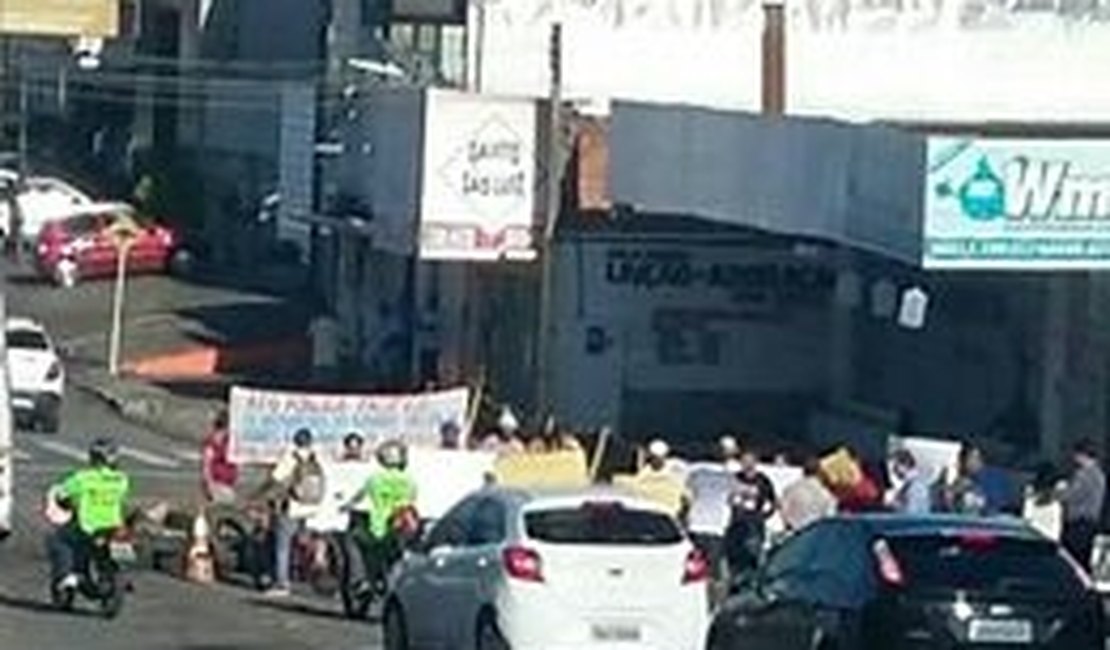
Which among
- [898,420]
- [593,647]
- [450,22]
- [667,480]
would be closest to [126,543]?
[667,480]

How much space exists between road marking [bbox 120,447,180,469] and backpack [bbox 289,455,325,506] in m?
16.8

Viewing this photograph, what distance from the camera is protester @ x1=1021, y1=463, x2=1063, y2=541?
35344mm

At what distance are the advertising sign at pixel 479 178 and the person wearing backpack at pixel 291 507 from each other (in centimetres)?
1765

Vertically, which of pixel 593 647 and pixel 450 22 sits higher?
pixel 450 22

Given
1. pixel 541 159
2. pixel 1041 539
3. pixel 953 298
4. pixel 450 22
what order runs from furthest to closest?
pixel 450 22 → pixel 541 159 → pixel 953 298 → pixel 1041 539

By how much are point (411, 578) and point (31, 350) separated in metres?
28.7

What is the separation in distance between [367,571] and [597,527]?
801 cm

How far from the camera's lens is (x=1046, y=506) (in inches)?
1410

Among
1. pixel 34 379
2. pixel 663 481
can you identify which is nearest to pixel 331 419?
pixel 663 481

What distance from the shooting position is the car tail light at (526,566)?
94.4 feet

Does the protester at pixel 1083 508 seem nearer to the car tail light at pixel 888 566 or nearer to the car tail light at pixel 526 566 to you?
the car tail light at pixel 526 566

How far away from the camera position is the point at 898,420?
5138 centimetres

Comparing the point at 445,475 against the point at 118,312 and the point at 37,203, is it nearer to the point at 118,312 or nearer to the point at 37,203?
the point at 118,312

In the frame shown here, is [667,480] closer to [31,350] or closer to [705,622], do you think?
[705,622]
